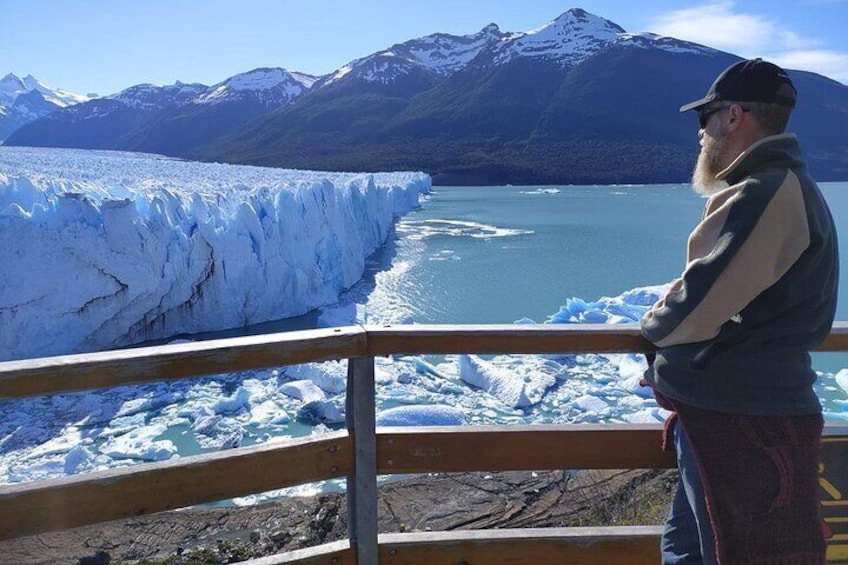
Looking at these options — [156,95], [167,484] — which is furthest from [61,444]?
[156,95]

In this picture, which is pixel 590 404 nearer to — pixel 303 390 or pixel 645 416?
pixel 645 416

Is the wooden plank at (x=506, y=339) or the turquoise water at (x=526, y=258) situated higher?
the wooden plank at (x=506, y=339)

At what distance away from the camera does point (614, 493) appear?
3459 mm

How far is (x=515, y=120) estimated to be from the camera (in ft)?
252

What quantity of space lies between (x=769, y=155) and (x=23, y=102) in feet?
555

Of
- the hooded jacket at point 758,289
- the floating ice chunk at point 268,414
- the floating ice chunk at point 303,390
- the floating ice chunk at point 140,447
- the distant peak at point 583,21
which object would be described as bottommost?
the floating ice chunk at point 140,447

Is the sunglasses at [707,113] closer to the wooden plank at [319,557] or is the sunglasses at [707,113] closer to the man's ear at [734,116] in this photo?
the man's ear at [734,116]

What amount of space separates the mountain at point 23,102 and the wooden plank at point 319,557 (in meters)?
125

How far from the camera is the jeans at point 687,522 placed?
121 cm

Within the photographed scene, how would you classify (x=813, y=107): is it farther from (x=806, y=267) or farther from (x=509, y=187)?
(x=806, y=267)

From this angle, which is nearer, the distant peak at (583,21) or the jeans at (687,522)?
the jeans at (687,522)

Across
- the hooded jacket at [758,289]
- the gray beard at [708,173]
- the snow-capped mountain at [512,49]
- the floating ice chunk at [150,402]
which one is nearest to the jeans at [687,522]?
the hooded jacket at [758,289]

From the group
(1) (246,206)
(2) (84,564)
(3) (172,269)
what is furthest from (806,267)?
(1) (246,206)

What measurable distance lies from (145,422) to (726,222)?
6.47 metres
